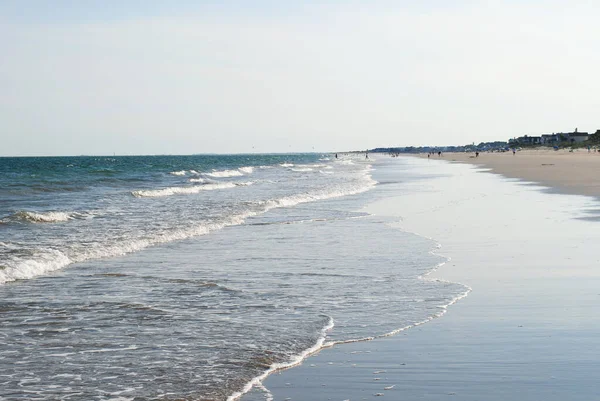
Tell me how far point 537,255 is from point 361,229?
578 centimetres

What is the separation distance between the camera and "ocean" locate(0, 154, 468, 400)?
21.2 feet

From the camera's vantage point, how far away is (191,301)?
9.52 m

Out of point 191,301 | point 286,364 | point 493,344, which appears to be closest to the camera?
point 286,364

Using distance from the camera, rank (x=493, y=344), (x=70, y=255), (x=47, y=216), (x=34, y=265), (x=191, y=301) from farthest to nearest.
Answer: (x=47, y=216) → (x=70, y=255) → (x=34, y=265) → (x=191, y=301) → (x=493, y=344)

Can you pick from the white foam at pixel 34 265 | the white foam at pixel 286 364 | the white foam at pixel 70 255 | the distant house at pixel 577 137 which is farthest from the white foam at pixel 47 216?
the distant house at pixel 577 137

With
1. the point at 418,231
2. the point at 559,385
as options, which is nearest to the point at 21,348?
the point at 559,385

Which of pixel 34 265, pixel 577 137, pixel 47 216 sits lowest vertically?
pixel 47 216

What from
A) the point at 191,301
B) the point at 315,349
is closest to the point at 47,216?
the point at 191,301

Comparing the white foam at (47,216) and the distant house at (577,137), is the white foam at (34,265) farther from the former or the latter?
the distant house at (577,137)

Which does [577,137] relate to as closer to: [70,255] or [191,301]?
[70,255]

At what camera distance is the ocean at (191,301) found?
6465 mm

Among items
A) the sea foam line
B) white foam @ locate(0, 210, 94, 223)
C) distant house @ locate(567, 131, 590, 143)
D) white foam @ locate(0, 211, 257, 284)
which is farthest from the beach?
distant house @ locate(567, 131, 590, 143)

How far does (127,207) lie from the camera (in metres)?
26.7

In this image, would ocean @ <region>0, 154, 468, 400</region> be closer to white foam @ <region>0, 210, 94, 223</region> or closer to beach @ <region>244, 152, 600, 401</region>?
beach @ <region>244, 152, 600, 401</region>
